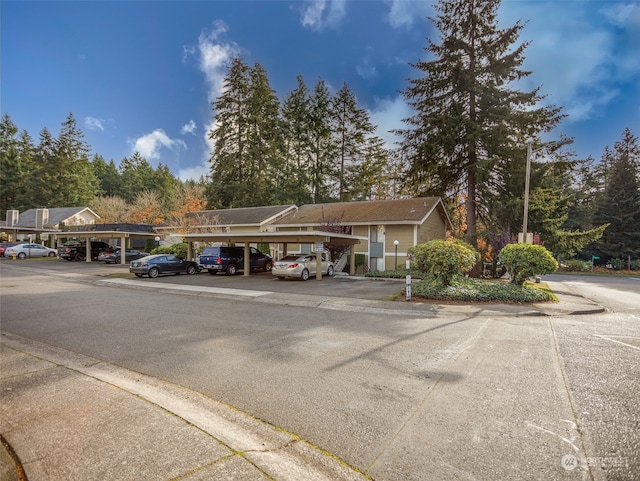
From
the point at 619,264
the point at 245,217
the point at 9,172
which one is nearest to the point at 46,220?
the point at 9,172

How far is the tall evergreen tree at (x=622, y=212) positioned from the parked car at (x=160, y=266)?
40.7 metres

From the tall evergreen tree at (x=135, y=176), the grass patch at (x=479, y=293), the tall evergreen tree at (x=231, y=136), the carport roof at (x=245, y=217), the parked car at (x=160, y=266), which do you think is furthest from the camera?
the tall evergreen tree at (x=135, y=176)

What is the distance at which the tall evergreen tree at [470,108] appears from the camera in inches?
814

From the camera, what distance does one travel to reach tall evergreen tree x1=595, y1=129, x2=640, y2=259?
3506cm

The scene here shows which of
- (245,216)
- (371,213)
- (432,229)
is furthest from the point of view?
(245,216)

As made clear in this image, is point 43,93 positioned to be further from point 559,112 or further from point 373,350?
point 559,112

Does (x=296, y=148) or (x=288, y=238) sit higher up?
(x=296, y=148)

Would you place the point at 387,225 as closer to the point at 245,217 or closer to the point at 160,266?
the point at 245,217

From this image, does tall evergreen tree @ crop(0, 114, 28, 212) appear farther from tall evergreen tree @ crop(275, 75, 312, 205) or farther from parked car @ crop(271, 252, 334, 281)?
parked car @ crop(271, 252, 334, 281)

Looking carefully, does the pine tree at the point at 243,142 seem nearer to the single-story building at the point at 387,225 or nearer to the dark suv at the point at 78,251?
the dark suv at the point at 78,251

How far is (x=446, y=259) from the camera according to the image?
40.7 feet

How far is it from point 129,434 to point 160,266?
18597mm

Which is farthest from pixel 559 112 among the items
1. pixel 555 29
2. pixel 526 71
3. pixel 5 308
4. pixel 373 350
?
pixel 5 308

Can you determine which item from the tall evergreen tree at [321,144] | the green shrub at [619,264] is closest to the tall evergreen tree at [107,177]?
the tall evergreen tree at [321,144]
